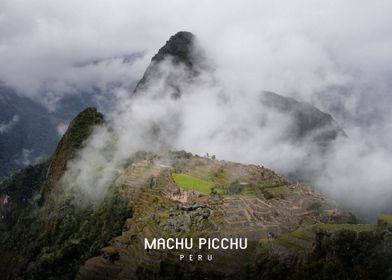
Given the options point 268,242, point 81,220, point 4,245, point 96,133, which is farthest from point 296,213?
point 4,245

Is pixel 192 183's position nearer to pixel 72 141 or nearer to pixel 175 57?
pixel 72 141

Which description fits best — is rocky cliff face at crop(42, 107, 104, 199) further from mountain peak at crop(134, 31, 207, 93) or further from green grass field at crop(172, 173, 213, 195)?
mountain peak at crop(134, 31, 207, 93)

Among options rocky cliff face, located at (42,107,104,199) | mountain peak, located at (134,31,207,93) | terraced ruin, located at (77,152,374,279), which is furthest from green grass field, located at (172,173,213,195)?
mountain peak, located at (134,31,207,93)

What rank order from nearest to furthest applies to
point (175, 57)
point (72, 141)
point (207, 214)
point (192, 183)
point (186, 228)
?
point (186, 228) < point (207, 214) < point (192, 183) < point (72, 141) < point (175, 57)

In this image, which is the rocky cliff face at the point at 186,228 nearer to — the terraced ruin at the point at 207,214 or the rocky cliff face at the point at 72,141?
the terraced ruin at the point at 207,214

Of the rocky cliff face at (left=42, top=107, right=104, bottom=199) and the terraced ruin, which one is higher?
the rocky cliff face at (left=42, top=107, right=104, bottom=199)

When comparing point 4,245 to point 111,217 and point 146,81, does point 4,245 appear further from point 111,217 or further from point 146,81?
point 146,81

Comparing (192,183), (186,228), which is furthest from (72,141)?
(186,228)

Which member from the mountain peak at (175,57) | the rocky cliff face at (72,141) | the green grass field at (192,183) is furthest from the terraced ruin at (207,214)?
the mountain peak at (175,57)
